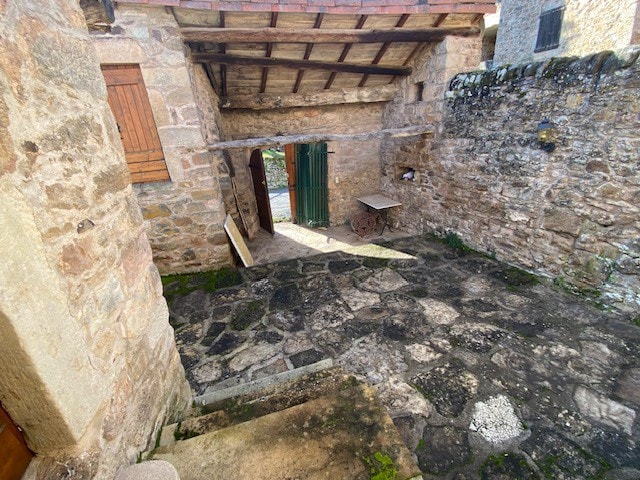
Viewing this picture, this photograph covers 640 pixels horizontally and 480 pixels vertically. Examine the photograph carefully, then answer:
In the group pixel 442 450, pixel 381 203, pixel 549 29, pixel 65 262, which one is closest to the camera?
pixel 65 262

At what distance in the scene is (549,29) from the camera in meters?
8.89

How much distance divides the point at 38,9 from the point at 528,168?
442cm

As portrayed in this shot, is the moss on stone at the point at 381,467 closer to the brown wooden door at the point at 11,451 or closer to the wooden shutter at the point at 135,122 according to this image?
the brown wooden door at the point at 11,451

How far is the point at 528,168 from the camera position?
3.65m

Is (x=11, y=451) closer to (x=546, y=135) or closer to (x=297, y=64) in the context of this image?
(x=546, y=135)

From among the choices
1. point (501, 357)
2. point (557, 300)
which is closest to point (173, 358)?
point (501, 357)

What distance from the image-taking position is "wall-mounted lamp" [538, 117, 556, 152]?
3346 mm

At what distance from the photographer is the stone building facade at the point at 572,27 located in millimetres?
7109

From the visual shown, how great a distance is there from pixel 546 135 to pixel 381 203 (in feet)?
11.1

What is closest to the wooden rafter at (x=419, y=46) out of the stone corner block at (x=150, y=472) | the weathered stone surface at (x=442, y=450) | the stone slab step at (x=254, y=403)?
the stone slab step at (x=254, y=403)

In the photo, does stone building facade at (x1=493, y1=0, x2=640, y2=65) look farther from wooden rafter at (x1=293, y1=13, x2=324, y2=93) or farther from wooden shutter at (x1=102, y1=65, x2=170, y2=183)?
wooden shutter at (x1=102, y1=65, x2=170, y2=183)

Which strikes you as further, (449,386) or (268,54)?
(268,54)

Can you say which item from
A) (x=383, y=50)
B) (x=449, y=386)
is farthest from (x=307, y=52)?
(x=449, y=386)

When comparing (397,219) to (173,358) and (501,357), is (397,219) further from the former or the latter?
(173,358)
